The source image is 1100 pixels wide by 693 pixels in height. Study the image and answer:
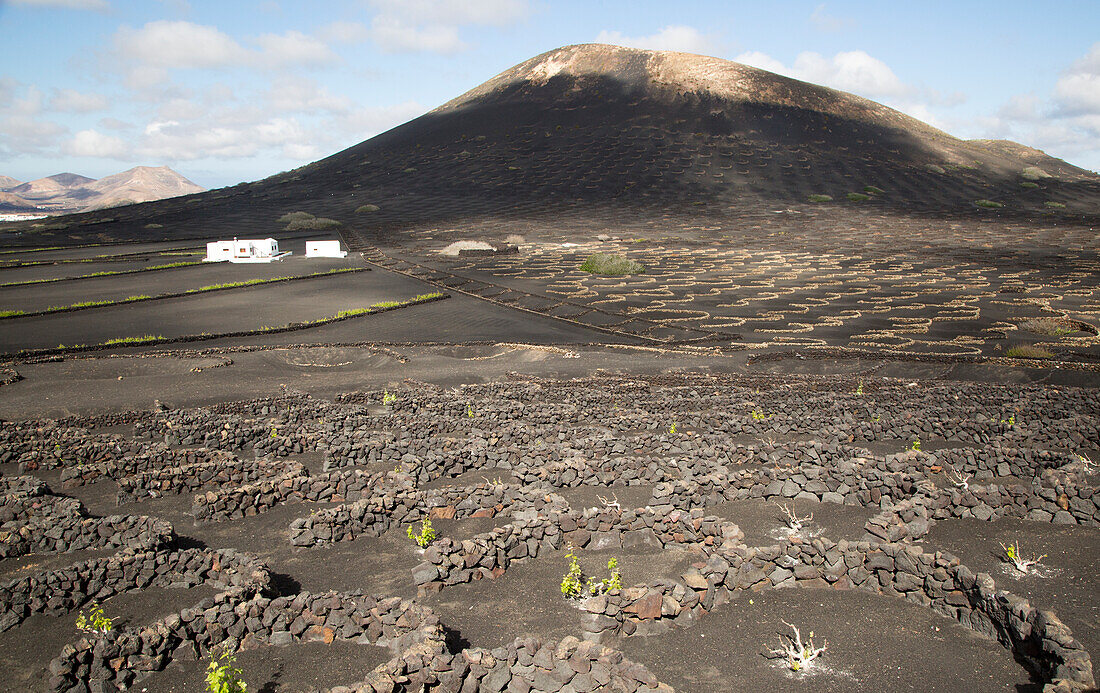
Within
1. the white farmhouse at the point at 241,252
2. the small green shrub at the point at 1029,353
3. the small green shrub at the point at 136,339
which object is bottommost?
the small green shrub at the point at 136,339

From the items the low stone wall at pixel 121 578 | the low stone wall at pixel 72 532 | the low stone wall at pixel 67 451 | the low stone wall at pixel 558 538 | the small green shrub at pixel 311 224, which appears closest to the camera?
the low stone wall at pixel 121 578

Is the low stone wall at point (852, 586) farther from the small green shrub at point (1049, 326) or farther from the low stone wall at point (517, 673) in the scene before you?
the small green shrub at point (1049, 326)

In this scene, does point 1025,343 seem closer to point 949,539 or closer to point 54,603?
point 949,539

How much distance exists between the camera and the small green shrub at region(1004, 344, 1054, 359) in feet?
86.6

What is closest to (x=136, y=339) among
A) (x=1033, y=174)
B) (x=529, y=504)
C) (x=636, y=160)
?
(x=529, y=504)

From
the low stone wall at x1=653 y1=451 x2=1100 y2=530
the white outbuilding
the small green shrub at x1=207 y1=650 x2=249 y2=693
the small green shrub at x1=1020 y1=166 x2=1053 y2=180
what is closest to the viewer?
the small green shrub at x1=207 y1=650 x2=249 y2=693

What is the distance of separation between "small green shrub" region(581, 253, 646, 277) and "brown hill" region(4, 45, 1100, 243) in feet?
89.6

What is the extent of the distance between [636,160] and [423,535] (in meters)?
104

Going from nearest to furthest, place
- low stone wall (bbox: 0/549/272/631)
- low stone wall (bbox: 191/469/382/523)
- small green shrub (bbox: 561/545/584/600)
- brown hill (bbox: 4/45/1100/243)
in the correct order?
low stone wall (bbox: 0/549/272/631)
small green shrub (bbox: 561/545/584/600)
low stone wall (bbox: 191/469/382/523)
brown hill (bbox: 4/45/1100/243)

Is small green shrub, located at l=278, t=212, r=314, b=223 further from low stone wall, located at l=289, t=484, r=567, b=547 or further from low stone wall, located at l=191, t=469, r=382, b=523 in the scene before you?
low stone wall, located at l=289, t=484, r=567, b=547

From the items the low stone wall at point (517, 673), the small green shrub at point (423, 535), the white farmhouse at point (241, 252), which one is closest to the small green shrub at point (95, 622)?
the low stone wall at point (517, 673)

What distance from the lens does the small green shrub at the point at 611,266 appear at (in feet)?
158

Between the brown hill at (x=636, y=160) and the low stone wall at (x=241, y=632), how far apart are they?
61.9 m

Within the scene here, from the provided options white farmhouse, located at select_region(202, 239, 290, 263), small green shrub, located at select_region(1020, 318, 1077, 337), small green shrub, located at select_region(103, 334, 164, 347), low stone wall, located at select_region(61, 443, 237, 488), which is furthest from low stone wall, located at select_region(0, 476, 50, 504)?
white farmhouse, located at select_region(202, 239, 290, 263)
